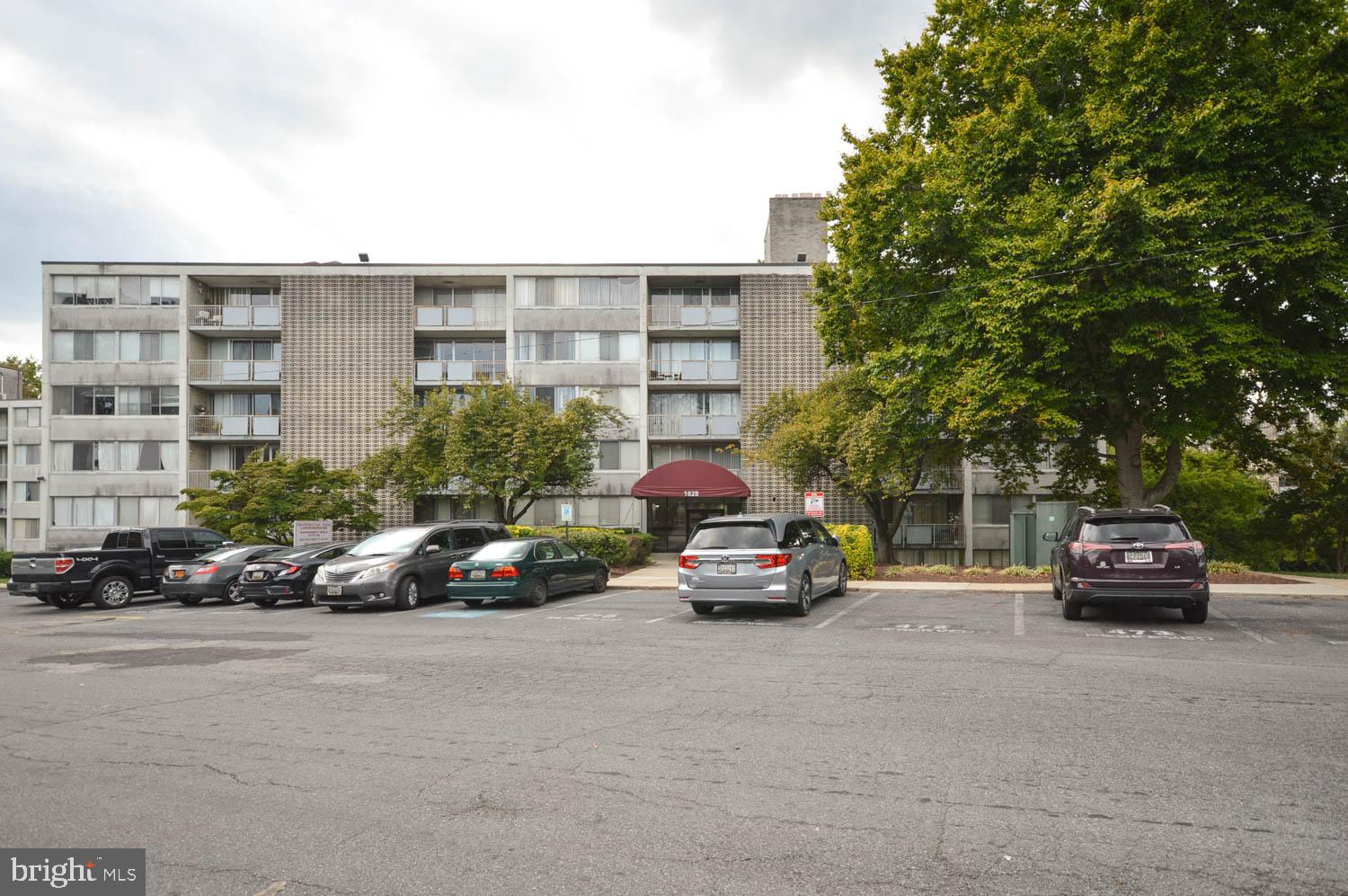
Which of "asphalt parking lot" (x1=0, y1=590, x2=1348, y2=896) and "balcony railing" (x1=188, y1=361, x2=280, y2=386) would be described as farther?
"balcony railing" (x1=188, y1=361, x2=280, y2=386)

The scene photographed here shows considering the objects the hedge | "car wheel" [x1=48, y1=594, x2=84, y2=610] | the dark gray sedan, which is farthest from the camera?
the hedge

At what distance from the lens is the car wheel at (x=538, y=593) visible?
54.0 ft

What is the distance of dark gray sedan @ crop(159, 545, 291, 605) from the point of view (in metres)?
19.5

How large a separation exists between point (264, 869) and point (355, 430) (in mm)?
36111

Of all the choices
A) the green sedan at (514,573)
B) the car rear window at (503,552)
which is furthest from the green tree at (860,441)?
the car rear window at (503,552)

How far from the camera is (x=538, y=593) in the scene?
16.7 meters

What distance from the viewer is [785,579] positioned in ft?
44.3

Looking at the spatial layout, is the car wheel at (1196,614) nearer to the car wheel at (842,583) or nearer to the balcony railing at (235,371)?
the car wheel at (842,583)

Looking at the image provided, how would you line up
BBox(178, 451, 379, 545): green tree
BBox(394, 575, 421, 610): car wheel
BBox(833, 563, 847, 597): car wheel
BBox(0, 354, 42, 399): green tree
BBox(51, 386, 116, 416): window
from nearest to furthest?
BBox(394, 575, 421, 610): car wheel → BBox(833, 563, 847, 597): car wheel → BBox(178, 451, 379, 545): green tree → BBox(51, 386, 116, 416): window → BBox(0, 354, 42, 399): green tree

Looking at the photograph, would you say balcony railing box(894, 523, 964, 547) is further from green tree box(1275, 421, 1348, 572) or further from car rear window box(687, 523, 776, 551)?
car rear window box(687, 523, 776, 551)

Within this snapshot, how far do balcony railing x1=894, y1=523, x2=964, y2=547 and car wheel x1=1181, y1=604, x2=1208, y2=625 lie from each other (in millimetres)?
23697

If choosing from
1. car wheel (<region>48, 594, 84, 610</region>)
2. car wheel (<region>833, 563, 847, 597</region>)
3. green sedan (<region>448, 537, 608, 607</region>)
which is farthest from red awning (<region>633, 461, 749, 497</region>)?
car wheel (<region>48, 594, 84, 610</region>)

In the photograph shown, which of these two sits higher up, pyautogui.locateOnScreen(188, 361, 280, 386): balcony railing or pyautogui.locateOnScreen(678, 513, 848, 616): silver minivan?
pyautogui.locateOnScreen(188, 361, 280, 386): balcony railing

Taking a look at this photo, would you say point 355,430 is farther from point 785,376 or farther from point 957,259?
point 957,259
